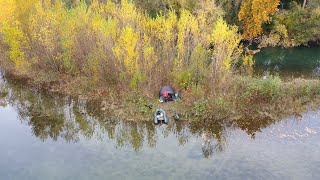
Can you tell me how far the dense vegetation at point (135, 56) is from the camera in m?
24.2

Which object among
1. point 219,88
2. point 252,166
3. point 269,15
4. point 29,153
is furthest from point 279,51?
point 29,153

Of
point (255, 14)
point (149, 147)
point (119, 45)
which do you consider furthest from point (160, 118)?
point (255, 14)

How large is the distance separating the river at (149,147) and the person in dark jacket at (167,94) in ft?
7.25

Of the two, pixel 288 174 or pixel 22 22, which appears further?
pixel 22 22

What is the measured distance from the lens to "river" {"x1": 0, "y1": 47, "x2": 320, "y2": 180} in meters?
19.3

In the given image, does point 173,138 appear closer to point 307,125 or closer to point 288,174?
point 288,174

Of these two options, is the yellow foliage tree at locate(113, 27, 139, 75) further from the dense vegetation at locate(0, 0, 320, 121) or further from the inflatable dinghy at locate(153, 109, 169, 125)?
the inflatable dinghy at locate(153, 109, 169, 125)

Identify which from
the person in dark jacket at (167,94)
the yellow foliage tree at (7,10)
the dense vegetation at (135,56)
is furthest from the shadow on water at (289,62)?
the yellow foliage tree at (7,10)

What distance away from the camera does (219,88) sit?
2517 centimetres

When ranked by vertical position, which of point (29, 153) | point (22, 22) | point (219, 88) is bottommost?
point (29, 153)

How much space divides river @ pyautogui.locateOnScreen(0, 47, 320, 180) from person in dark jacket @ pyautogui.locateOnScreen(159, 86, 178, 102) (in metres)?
2.21

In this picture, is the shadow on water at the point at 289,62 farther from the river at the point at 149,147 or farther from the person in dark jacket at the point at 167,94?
the person in dark jacket at the point at 167,94

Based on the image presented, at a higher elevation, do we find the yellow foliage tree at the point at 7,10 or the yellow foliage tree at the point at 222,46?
the yellow foliage tree at the point at 7,10

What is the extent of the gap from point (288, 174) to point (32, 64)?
75.6 feet
